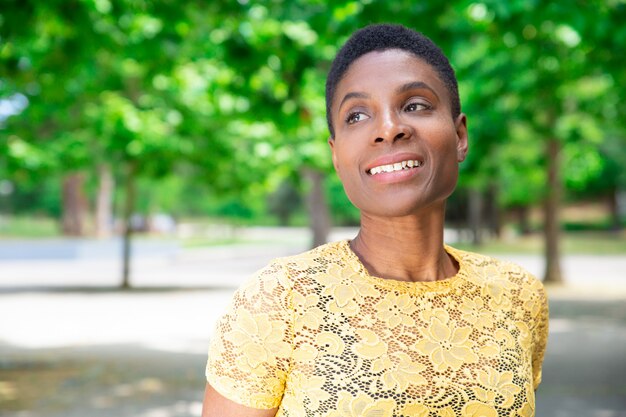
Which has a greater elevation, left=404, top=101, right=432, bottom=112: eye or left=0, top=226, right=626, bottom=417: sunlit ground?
left=404, top=101, right=432, bottom=112: eye

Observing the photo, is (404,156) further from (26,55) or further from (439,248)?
(26,55)

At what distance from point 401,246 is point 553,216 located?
18.0m

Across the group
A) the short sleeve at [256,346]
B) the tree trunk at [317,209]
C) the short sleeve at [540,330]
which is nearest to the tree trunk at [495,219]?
the tree trunk at [317,209]

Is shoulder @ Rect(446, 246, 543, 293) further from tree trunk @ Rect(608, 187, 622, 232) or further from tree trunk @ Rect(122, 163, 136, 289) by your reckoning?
tree trunk @ Rect(608, 187, 622, 232)

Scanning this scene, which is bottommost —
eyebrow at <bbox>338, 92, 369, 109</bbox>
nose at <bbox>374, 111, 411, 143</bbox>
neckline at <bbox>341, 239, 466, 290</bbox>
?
neckline at <bbox>341, 239, 466, 290</bbox>

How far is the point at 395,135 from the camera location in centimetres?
163

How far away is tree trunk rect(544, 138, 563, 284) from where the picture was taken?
18.5 metres

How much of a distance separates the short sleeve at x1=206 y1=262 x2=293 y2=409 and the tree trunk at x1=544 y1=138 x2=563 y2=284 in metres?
17.7

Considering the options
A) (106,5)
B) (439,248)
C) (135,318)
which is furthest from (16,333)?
(439,248)

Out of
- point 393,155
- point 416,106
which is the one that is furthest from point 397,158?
point 416,106

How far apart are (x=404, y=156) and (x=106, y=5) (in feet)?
24.5

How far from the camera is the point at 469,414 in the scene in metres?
1.61

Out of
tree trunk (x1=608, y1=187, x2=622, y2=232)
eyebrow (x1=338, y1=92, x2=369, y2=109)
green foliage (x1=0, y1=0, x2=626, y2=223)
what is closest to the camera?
eyebrow (x1=338, y1=92, x2=369, y2=109)

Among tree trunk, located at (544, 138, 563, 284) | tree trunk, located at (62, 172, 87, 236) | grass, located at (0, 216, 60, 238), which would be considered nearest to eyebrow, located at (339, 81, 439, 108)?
tree trunk, located at (544, 138, 563, 284)
